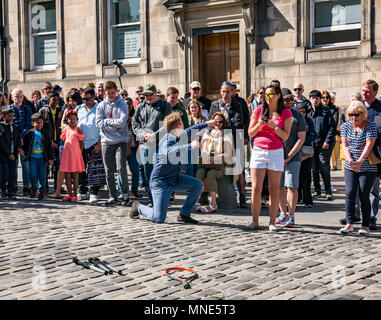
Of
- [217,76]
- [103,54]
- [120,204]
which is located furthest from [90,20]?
[120,204]

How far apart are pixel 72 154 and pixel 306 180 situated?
4.17m

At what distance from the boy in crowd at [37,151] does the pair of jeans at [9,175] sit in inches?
13.7

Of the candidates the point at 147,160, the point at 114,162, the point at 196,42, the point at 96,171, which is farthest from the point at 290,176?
the point at 196,42

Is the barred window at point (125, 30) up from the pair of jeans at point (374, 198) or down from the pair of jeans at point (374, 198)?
up

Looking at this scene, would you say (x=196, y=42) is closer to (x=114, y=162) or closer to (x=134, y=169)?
(x=134, y=169)

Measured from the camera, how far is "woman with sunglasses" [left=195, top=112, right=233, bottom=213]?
9.75 m

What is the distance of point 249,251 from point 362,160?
2158 mm

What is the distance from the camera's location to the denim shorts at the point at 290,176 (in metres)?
8.52

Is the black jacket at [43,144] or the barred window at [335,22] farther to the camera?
the barred window at [335,22]

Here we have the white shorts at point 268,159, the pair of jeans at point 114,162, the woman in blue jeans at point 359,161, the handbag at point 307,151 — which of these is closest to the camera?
the woman in blue jeans at point 359,161

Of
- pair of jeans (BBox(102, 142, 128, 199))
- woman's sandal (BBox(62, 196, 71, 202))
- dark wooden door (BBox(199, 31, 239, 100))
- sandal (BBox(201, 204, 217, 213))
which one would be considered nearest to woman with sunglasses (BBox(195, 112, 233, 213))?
sandal (BBox(201, 204, 217, 213))

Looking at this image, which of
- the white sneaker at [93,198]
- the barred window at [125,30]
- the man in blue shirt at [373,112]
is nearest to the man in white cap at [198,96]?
the white sneaker at [93,198]

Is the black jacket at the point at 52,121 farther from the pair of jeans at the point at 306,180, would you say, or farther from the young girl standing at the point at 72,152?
the pair of jeans at the point at 306,180

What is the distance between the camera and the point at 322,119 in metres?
11.2
